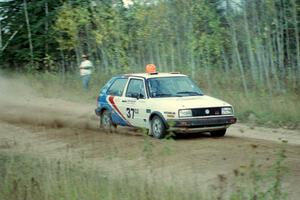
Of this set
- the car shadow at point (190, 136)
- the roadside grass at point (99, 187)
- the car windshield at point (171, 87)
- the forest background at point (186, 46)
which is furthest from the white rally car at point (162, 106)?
the roadside grass at point (99, 187)

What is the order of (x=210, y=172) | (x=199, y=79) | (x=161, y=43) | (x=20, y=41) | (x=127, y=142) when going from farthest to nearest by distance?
(x=20, y=41), (x=161, y=43), (x=199, y=79), (x=127, y=142), (x=210, y=172)

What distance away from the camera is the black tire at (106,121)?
16.8 m

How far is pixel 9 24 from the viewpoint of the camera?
4194cm

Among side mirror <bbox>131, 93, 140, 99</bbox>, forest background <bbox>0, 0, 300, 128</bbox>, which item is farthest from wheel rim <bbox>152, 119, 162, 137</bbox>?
forest background <bbox>0, 0, 300, 128</bbox>

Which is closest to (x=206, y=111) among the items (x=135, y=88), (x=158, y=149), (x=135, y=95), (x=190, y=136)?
(x=190, y=136)

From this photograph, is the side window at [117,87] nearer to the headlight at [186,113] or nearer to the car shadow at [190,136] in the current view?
the car shadow at [190,136]

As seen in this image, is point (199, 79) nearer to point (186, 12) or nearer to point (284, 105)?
point (186, 12)

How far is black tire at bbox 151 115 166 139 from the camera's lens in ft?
47.6

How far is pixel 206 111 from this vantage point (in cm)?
1457

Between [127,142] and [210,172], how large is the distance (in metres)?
3.55

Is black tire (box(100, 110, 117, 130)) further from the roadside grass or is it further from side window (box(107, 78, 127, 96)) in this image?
the roadside grass

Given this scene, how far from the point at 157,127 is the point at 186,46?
47.2ft

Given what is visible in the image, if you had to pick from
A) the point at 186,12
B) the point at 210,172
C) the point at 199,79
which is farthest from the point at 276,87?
the point at 210,172

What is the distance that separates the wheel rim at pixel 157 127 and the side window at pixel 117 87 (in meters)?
1.89
